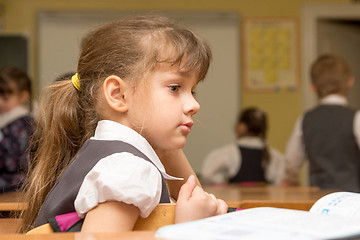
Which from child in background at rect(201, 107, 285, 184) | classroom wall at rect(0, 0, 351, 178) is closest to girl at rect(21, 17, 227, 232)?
child in background at rect(201, 107, 285, 184)

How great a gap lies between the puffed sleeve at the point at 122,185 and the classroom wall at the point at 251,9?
377cm

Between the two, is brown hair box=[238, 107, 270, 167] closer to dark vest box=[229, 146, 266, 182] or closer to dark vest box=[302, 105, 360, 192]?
dark vest box=[229, 146, 266, 182]

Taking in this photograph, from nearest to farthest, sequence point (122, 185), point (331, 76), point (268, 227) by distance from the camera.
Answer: point (268, 227) < point (122, 185) < point (331, 76)

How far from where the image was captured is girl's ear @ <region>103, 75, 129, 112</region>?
93 centimetres

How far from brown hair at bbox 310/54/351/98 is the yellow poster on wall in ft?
5.02

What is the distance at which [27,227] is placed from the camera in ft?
3.26

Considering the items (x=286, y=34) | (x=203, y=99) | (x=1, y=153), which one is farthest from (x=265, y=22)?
(x=1, y=153)

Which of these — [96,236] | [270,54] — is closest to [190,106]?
[96,236]

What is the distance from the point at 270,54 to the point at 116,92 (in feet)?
12.4

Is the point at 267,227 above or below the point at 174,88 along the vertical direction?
below

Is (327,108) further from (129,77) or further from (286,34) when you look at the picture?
(129,77)

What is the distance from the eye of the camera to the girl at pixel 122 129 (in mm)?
758

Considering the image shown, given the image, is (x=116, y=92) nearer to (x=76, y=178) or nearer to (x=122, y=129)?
(x=122, y=129)

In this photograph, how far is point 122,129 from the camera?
2.97 ft
